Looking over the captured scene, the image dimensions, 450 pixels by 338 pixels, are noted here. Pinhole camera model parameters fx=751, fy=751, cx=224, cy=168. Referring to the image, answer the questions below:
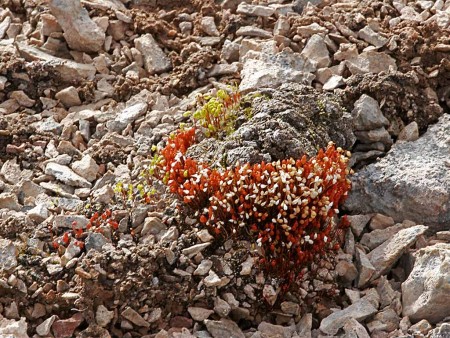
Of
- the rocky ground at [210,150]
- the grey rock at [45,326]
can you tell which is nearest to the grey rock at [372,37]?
the rocky ground at [210,150]

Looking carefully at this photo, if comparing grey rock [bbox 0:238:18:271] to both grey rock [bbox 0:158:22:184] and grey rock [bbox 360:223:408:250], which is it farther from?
grey rock [bbox 360:223:408:250]

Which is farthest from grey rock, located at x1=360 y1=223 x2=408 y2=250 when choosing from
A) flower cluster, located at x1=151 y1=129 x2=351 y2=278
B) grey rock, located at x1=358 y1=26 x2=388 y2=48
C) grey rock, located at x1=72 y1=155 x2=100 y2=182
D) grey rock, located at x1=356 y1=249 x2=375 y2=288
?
grey rock, located at x1=72 y1=155 x2=100 y2=182

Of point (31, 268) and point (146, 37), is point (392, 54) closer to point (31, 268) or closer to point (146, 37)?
point (146, 37)

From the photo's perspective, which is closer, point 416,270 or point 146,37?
point 416,270

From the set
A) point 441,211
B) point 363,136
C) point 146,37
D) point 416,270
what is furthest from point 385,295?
point 146,37

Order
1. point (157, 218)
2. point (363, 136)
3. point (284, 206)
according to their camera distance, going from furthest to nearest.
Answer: point (363, 136), point (157, 218), point (284, 206)

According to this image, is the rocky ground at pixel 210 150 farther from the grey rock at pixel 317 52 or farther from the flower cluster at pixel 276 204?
the flower cluster at pixel 276 204
